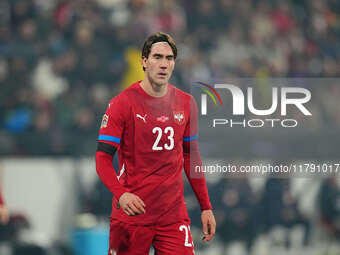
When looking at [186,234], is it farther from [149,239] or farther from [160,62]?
[160,62]

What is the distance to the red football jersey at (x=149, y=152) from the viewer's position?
4.57 m

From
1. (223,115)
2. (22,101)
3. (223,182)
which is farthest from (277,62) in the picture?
(223,115)

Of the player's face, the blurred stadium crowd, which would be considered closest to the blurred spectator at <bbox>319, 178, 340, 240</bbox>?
the blurred stadium crowd

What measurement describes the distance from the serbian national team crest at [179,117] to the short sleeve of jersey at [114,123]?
357 mm

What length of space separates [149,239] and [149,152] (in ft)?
1.90

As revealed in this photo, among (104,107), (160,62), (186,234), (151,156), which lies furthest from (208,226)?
(104,107)

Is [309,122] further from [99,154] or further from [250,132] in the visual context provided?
[99,154]

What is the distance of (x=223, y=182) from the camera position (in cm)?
808

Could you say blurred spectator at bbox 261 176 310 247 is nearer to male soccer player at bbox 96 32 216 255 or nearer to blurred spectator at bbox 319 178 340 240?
blurred spectator at bbox 319 178 340 240

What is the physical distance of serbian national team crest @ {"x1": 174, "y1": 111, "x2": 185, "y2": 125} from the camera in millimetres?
4680

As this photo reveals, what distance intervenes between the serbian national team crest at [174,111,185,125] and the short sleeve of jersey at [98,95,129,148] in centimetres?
36

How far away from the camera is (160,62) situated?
179 inches

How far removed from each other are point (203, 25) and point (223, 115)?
531cm

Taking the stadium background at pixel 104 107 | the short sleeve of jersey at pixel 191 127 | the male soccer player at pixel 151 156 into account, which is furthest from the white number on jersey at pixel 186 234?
the stadium background at pixel 104 107
